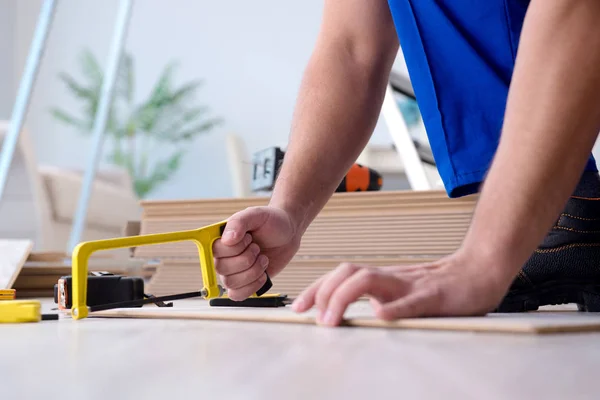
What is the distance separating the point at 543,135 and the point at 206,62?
8388 mm

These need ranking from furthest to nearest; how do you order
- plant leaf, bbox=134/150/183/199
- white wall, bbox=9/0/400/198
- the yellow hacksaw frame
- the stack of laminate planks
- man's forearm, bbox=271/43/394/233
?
white wall, bbox=9/0/400/198, plant leaf, bbox=134/150/183/199, the stack of laminate planks, man's forearm, bbox=271/43/394/233, the yellow hacksaw frame

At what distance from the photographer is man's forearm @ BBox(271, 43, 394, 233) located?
3.39ft

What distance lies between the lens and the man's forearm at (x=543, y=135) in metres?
0.65

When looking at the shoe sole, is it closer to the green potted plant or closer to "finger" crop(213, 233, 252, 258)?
"finger" crop(213, 233, 252, 258)

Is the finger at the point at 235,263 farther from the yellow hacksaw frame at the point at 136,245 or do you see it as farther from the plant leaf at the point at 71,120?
the plant leaf at the point at 71,120

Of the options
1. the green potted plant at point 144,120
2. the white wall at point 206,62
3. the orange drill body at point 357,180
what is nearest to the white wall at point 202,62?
the white wall at point 206,62

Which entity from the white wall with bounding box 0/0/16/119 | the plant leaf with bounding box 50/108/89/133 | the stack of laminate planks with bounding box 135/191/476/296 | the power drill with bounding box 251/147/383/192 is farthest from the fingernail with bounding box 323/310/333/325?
the white wall with bounding box 0/0/16/119

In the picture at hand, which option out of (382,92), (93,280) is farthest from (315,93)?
(93,280)

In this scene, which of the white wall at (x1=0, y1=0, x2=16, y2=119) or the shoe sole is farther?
the white wall at (x1=0, y1=0, x2=16, y2=119)

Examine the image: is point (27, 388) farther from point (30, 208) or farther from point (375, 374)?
point (30, 208)

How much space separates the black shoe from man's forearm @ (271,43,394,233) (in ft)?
0.99

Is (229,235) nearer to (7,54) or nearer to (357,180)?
(357,180)

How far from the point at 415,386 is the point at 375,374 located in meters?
0.04

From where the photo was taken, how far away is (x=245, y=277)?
2.96 feet
